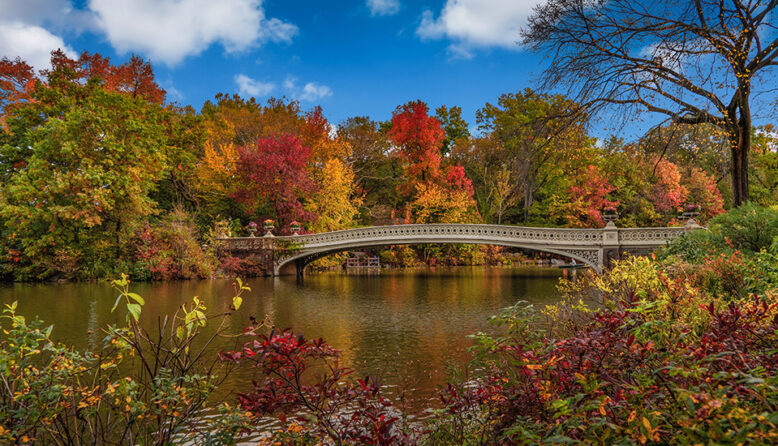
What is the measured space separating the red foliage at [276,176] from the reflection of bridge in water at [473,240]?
3177 millimetres

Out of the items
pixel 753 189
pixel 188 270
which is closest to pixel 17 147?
pixel 188 270

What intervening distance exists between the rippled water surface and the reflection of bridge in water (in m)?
1.98

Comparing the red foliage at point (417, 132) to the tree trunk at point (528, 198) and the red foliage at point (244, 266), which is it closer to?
the tree trunk at point (528, 198)

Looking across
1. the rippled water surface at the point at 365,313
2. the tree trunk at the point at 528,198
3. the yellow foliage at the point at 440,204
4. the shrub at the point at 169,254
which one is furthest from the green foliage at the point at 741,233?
the tree trunk at the point at 528,198

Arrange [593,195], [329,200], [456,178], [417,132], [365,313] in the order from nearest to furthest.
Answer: [365,313] < [593,195] < [329,200] < [417,132] < [456,178]

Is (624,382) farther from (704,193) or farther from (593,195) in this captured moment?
(704,193)

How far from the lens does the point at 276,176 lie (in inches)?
974

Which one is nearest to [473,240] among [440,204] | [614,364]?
[440,204]

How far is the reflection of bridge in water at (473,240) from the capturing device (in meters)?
18.6

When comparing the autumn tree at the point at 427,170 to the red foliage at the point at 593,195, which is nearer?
the red foliage at the point at 593,195

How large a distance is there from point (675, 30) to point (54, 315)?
14.2 metres

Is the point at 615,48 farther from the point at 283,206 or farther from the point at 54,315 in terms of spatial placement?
the point at 283,206

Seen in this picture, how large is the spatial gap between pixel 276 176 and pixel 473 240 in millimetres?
11299

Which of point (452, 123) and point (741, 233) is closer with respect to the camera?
point (741, 233)
